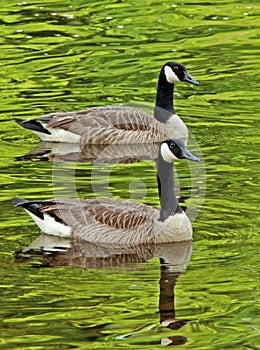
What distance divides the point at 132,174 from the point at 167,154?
2.12 metres

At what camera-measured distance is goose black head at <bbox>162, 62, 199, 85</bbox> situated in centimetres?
1802

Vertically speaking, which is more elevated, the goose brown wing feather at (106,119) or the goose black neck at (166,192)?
the goose black neck at (166,192)

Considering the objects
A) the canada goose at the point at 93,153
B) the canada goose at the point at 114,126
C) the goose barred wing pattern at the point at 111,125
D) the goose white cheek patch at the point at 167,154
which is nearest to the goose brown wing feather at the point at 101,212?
the goose white cheek patch at the point at 167,154

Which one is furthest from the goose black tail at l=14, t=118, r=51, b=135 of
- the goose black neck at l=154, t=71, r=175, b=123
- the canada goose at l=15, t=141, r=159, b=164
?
the goose black neck at l=154, t=71, r=175, b=123

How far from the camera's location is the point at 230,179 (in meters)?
14.9

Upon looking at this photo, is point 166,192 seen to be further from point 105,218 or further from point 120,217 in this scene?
point 105,218

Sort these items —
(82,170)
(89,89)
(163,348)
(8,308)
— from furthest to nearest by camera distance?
(89,89), (82,170), (8,308), (163,348)

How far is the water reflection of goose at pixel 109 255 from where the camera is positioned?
39.8ft

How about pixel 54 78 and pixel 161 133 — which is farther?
pixel 54 78

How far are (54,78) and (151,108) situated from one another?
2.34m

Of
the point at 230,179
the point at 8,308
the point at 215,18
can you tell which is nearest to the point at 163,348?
the point at 8,308

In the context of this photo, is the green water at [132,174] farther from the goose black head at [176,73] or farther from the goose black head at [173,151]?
the goose black head at [173,151]

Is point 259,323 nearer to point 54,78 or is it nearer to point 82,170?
point 82,170

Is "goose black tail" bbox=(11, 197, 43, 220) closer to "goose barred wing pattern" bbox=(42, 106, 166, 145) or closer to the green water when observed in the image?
the green water
